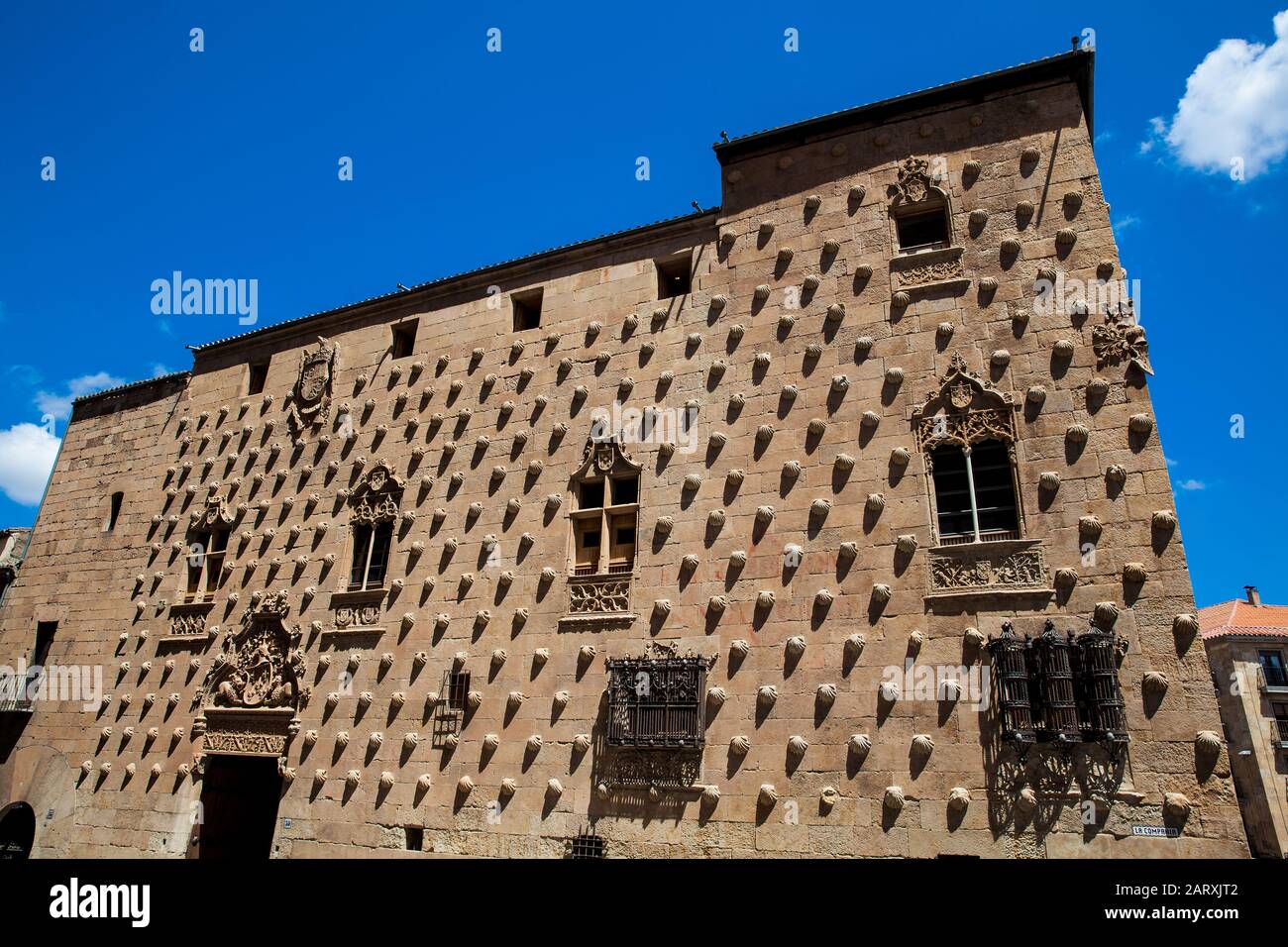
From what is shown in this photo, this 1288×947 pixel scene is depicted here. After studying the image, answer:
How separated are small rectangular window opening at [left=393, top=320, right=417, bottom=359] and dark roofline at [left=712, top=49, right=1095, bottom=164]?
7.05 m

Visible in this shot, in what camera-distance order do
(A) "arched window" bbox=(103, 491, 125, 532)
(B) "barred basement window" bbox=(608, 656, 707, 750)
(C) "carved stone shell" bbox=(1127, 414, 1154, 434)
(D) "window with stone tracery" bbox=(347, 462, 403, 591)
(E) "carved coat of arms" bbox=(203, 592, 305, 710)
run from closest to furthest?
(C) "carved stone shell" bbox=(1127, 414, 1154, 434) < (B) "barred basement window" bbox=(608, 656, 707, 750) < (E) "carved coat of arms" bbox=(203, 592, 305, 710) < (D) "window with stone tracery" bbox=(347, 462, 403, 591) < (A) "arched window" bbox=(103, 491, 125, 532)

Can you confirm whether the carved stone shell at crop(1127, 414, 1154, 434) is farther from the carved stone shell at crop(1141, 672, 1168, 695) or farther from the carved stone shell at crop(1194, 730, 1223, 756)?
the carved stone shell at crop(1194, 730, 1223, 756)

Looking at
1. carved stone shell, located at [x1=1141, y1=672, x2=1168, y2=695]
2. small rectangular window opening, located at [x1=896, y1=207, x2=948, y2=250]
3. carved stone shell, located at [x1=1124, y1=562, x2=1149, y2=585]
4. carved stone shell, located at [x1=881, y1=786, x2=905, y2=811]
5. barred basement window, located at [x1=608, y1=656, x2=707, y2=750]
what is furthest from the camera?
small rectangular window opening, located at [x1=896, y1=207, x2=948, y2=250]

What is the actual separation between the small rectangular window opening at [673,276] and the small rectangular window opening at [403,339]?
218 inches

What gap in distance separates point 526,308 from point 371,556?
5407 millimetres

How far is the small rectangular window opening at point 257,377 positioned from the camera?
1809 cm

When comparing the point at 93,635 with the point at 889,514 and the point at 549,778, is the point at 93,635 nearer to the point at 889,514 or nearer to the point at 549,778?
the point at 549,778

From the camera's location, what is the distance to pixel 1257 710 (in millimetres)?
34938

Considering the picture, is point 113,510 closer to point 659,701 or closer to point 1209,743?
point 659,701

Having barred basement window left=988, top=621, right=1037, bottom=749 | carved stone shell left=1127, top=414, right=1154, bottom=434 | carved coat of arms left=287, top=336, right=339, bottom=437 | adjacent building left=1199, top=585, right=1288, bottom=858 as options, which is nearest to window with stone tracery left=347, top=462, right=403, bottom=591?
carved coat of arms left=287, top=336, right=339, bottom=437

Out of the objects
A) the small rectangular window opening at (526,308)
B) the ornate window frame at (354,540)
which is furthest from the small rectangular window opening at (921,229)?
the ornate window frame at (354,540)

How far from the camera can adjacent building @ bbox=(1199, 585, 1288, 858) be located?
3275 cm
